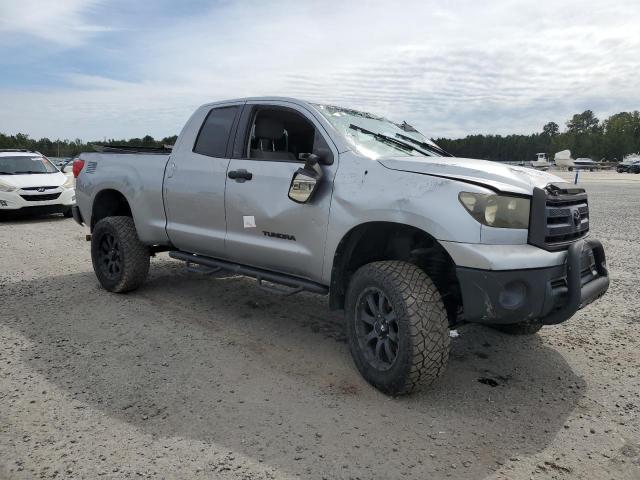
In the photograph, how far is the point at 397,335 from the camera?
11.4ft

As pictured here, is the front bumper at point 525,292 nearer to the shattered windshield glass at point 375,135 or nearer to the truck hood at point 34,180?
the shattered windshield glass at point 375,135

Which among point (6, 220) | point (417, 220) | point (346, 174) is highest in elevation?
point (346, 174)

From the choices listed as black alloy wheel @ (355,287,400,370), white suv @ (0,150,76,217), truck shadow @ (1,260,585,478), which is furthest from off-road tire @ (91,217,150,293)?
white suv @ (0,150,76,217)

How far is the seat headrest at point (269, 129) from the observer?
4621mm

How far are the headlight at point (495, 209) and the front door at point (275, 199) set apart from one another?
3.45ft

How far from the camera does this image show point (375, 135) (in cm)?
436

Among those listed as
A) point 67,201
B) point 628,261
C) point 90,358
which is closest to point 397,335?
point 90,358

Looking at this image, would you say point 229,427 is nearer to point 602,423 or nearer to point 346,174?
point 346,174

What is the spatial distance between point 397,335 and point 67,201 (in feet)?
36.4

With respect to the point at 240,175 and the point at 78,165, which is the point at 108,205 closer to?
the point at 78,165

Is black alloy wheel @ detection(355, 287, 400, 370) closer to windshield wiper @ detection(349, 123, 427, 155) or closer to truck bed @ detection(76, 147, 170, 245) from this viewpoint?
windshield wiper @ detection(349, 123, 427, 155)

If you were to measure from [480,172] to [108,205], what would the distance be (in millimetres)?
4515

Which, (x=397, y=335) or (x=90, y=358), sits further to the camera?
(x=90, y=358)

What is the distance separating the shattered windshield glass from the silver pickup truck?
0.8 inches
